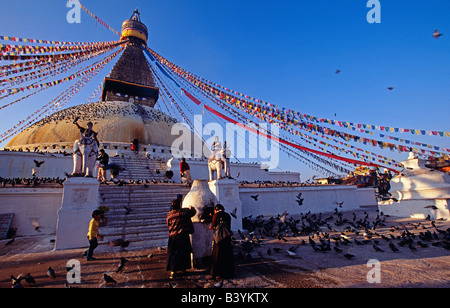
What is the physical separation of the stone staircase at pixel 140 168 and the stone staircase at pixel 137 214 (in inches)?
181

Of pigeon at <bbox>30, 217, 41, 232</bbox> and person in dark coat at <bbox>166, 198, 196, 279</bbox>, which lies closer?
person in dark coat at <bbox>166, 198, 196, 279</bbox>

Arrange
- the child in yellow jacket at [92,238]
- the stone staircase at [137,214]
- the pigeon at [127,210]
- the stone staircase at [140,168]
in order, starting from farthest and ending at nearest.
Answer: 1. the stone staircase at [140,168]
2. the pigeon at [127,210]
3. the stone staircase at [137,214]
4. the child in yellow jacket at [92,238]

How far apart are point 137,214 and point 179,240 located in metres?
4.45

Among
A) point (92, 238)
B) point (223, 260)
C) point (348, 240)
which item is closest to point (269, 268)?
point (223, 260)

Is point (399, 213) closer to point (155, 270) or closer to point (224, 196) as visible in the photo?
point (224, 196)

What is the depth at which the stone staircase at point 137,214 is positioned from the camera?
637 centimetres

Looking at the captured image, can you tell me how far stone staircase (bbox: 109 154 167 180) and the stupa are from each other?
3.84 m

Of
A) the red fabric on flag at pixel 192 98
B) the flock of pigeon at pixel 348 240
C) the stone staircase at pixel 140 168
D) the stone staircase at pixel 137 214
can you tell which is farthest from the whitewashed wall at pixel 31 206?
the red fabric on flag at pixel 192 98

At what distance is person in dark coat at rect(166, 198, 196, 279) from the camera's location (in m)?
3.83

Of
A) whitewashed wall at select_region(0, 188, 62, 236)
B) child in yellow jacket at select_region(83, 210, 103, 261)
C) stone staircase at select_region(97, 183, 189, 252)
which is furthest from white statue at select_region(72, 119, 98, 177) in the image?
child in yellow jacket at select_region(83, 210, 103, 261)

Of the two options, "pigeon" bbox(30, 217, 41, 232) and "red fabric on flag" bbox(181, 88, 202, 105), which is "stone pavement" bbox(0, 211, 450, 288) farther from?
"red fabric on flag" bbox(181, 88, 202, 105)

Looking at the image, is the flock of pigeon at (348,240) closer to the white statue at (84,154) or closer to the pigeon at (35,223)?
the white statue at (84,154)

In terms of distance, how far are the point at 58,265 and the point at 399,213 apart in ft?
44.3
